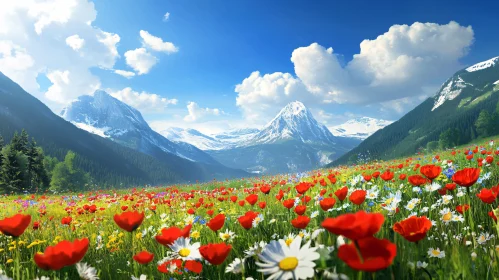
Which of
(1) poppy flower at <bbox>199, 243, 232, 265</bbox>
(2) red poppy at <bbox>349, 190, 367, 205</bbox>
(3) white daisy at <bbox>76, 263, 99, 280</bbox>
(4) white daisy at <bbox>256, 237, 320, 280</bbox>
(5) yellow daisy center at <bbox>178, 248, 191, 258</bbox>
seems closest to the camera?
(4) white daisy at <bbox>256, 237, 320, 280</bbox>

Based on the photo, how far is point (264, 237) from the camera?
10.8 feet

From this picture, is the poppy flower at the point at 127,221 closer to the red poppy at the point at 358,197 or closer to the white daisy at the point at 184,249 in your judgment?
the white daisy at the point at 184,249

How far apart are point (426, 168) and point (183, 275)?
2.52 metres

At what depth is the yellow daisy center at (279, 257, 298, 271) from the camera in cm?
124

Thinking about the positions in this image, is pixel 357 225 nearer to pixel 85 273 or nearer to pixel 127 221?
pixel 85 273

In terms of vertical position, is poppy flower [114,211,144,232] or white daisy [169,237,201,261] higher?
poppy flower [114,211,144,232]

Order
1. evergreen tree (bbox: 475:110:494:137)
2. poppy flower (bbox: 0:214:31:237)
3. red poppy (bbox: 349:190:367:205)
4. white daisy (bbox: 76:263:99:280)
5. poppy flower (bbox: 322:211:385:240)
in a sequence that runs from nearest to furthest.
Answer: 1. poppy flower (bbox: 322:211:385:240)
2. white daisy (bbox: 76:263:99:280)
3. poppy flower (bbox: 0:214:31:237)
4. red poppy (bbox: 349:190:367:205)
5. evergreen tree (bbox: 475:110:494:137)

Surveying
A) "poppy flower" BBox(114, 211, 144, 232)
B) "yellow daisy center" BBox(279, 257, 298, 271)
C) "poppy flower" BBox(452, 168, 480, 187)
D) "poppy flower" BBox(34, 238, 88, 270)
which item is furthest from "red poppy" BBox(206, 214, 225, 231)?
"poppy flower" BBox(452, 168, 480, 187)

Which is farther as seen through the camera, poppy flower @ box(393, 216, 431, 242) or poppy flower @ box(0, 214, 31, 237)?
poppy flower @ box(0, 214, 31, 237)

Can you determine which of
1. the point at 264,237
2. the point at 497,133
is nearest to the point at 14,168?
the point at 264,237

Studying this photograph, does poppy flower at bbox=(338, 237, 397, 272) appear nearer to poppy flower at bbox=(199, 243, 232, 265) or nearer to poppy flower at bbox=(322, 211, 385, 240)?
poppy flower at bbox=(322, 211, 385, 240)

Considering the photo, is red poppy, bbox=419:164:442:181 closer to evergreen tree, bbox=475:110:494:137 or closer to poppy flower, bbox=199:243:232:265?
poppy flower, bbox=199:243:232:265

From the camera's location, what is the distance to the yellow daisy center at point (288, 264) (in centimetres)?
124

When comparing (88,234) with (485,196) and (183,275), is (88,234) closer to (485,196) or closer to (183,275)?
(183,275)
